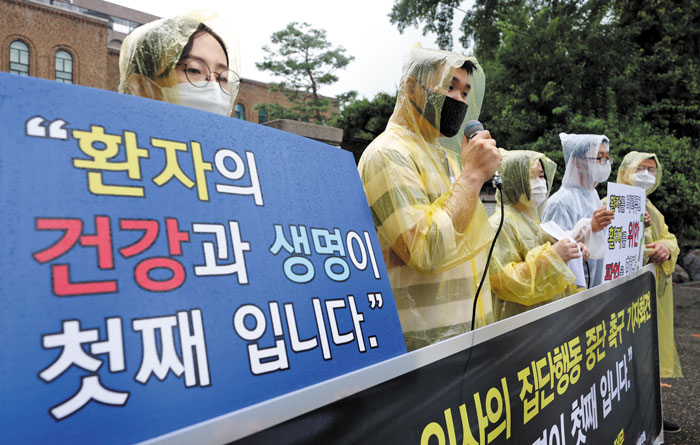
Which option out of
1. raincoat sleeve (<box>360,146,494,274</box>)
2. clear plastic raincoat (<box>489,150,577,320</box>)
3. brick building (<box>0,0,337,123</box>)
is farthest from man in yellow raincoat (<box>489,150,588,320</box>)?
brick building (<box>0,0,337,123</box>)

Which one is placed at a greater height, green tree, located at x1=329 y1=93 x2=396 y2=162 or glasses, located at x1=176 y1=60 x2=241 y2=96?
green tree, located at x1=329 y1=93 x2=396 y2=162

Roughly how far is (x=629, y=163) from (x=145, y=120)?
14.4 feet

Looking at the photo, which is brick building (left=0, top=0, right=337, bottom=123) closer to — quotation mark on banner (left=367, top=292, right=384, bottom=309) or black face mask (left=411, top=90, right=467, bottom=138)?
black face mask (left=411, top=90, right=467, bottom=138)

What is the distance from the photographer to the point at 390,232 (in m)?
1.43

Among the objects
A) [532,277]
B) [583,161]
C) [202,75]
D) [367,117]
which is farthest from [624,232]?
[367,117]

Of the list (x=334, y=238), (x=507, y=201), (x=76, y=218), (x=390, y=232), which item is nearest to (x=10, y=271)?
(x=76, y=218)

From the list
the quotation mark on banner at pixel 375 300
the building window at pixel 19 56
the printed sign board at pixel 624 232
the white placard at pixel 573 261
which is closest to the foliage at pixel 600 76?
the printed sign board at pixel 624 232

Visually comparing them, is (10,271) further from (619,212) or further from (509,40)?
(509,40)

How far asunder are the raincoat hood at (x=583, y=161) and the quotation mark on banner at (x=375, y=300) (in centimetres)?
294

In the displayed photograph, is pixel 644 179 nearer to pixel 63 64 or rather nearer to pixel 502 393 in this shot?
pixel 502 393

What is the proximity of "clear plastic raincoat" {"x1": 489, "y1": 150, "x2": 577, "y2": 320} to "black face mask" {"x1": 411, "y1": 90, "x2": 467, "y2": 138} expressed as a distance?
76cm

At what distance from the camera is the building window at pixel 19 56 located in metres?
24.5

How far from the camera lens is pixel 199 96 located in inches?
53.9

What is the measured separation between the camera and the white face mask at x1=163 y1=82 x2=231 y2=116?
137cm
